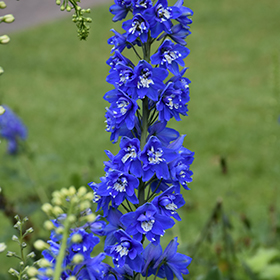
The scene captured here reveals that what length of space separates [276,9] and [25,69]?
838 centimetres

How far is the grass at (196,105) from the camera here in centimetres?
608

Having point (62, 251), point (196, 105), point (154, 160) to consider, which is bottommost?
point (62, 251)

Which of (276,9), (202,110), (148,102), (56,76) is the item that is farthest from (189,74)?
(148,102)

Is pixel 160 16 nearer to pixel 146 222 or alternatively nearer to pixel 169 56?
pixel 169 56

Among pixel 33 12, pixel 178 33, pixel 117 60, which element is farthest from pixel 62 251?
pixel 33 12

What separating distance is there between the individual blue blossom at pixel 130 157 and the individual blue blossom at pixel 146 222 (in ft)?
0.36

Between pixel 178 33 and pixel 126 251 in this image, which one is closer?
pixel 126 251

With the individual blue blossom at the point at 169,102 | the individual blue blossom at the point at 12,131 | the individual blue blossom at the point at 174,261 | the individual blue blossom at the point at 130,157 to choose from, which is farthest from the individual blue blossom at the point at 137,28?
the individual blue blossom at the point at 12,131

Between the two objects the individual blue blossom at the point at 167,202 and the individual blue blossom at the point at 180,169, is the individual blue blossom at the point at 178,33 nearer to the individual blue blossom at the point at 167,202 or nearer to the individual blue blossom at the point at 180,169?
the individual blue blossom at the point at 180,169

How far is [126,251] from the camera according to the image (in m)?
1.29

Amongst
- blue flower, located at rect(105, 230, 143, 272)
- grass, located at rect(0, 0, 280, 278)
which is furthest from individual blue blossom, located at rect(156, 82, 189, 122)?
grass, located at rect(0, 0, 280, 278)

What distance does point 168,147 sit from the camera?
4.82 feet

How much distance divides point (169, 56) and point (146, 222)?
52 cm

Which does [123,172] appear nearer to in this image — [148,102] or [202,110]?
[148,102]
